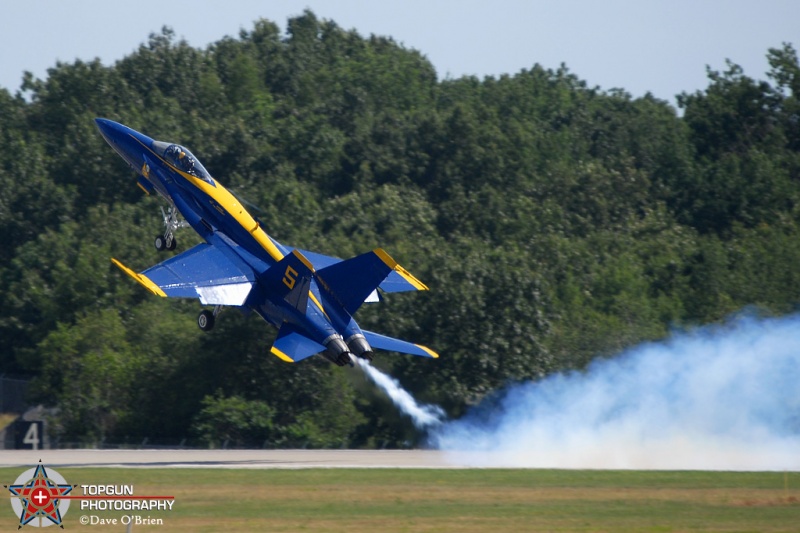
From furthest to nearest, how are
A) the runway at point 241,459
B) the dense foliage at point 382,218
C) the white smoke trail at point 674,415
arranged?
the dense foliage at point 382,218
the white smoke trail at point 674,415
the runway at point 241,459

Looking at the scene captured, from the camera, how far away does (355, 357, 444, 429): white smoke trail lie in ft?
159

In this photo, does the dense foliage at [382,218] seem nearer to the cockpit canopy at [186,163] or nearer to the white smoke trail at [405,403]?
the white smoke trail at [405,403]

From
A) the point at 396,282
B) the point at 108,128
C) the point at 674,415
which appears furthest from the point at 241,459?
the point at 674,415

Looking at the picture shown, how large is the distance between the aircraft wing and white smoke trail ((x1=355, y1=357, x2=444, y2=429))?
8.67 metres

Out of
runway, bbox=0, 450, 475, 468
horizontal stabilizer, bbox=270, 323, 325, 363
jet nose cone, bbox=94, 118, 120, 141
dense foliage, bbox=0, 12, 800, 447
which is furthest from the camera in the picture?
dense foliage, bbox=0, 12, 800, 447

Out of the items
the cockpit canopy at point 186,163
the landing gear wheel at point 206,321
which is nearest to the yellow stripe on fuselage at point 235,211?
the cockpit canopy at point 186,163

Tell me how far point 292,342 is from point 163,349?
21943 millimetres

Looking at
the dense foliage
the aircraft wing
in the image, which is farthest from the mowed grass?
the dense foliage

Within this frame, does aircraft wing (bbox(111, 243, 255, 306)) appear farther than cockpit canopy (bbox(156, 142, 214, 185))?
No

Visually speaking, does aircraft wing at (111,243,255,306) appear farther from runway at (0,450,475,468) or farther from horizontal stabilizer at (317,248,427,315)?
runway at (0,450,475,468)

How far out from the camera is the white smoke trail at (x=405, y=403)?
159 feet

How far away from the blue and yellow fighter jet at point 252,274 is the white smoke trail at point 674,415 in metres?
6.04

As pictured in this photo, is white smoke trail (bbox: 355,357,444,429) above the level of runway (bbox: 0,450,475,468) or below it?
above

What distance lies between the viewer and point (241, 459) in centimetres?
4172
